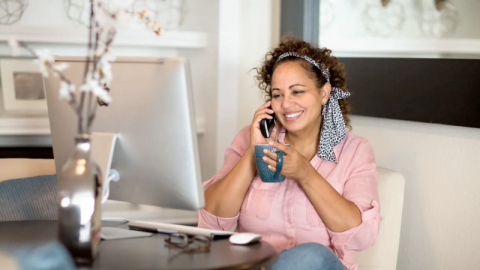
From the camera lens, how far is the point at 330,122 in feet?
6.74

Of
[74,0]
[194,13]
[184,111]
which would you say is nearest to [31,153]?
[74,0]

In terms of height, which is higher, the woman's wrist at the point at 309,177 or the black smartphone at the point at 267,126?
the black smartphone at the point at 267,126

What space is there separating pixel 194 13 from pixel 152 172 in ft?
5.90

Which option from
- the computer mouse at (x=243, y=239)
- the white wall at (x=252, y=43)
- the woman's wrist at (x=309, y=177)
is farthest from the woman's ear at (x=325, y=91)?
the white wall at (x=252, y=43)

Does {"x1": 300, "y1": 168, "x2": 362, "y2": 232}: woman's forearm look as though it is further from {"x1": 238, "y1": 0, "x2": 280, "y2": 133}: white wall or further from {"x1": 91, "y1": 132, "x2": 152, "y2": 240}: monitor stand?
{"x1": 238, "y1": 0, "x2": 280, "y2": 133}: white wall

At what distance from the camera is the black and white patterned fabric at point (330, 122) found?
6.57 ft

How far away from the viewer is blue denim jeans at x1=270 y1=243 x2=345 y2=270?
1567mm

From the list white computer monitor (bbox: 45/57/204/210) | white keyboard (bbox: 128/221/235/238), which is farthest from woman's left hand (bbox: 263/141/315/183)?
white computer monitor (bbox: 45/57/204/210)

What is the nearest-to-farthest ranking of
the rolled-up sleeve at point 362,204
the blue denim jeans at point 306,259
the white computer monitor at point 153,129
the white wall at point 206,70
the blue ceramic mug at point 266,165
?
the white computer monitor at point 153,129
the blue denim jeans at point 306,259
the blue ceramic mug at point 266,165
the rolled-up sleeve at point 362,204
the white wall at point 206,70

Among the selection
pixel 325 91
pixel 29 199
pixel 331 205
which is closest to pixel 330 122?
pixel 325 91

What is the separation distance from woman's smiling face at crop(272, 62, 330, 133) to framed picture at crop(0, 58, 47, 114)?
4.07ft

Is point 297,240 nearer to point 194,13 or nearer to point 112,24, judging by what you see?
point 112,24

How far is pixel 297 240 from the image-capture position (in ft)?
6.34

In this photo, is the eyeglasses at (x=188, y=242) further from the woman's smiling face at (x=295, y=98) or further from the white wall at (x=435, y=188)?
the white wall at (x=435, y=188)
